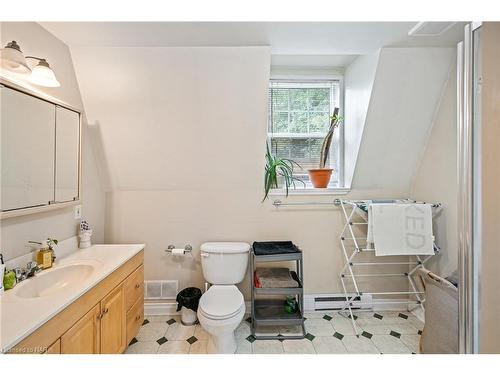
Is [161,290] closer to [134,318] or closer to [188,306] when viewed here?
[188,306]

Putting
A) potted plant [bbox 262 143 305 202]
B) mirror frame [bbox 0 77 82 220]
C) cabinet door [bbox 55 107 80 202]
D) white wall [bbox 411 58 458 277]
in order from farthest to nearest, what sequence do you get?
potted plant [bbox 262 143 305 202]
white wall [bbox 411 58 458 277]
cabinet door [bbox 55 107 80 202]
mirror frame [bbox 0 77 82 220]

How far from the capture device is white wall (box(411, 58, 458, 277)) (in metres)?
1.99

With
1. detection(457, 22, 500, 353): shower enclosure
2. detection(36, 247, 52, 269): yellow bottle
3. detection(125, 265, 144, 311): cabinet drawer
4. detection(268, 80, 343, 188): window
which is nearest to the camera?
detection(457, 22, 500, 353): shower enclosure

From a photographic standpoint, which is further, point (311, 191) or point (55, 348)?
point (311, 191)

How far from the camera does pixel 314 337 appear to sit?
2.08 m

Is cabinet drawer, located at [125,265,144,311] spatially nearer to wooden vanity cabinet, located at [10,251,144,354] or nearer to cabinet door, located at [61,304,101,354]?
wooden vanity cabinet, located at [10,251,144,354]

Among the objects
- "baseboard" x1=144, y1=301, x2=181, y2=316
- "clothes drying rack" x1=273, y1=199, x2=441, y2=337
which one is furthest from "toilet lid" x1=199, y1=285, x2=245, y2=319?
"clothes drying rack" x1=273, y1=199, x2=441, y2=337

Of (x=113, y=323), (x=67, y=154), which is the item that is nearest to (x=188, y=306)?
(x=113, y=323)

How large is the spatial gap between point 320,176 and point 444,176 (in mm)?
1007

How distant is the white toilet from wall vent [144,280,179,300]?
0.47 metres

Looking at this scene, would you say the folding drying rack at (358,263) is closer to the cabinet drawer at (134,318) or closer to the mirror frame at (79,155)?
the cabinet drawer at (134,318)

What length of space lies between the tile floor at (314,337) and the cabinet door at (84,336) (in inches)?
25.9

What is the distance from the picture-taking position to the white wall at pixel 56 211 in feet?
4.50
